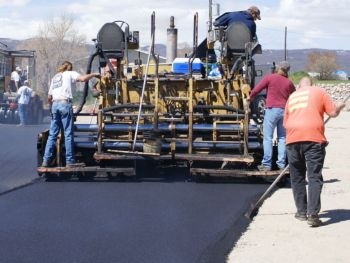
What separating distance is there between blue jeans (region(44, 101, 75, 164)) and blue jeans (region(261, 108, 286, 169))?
2.65m

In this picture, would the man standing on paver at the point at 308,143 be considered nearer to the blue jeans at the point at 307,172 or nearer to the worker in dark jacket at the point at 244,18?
the blue jeans at the point at 307,172

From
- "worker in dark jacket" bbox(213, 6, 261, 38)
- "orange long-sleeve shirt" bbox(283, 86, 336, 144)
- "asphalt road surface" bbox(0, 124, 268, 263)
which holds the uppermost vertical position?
"worker in dark jacket" bbox(213, 6, 261, 38)

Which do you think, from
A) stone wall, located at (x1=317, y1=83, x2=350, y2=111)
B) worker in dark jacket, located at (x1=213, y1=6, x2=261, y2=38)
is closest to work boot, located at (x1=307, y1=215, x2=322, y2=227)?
worker in dark jacket, located at (x1=213, y1=6, x2=261, y2=38)

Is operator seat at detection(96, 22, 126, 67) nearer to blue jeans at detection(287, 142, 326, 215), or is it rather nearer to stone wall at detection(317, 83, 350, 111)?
blue jeans at detection(287, 142, 326, 215)

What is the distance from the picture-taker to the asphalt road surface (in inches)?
243

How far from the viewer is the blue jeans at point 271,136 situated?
9992 millimetres

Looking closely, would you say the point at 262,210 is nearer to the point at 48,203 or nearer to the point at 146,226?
the point at 146,226

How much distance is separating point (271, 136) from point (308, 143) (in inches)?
107

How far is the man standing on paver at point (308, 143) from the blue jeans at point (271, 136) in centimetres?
229

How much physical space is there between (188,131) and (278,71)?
1.56 metres

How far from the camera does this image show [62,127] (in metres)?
10.4

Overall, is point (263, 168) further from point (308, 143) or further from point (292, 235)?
point (292, 235)

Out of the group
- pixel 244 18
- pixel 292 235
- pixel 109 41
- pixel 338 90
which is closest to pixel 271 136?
pixel 244 18

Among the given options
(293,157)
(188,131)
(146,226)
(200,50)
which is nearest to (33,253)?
(146,226)
